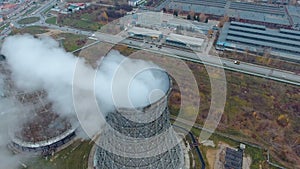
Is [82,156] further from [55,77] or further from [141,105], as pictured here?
[141,105]

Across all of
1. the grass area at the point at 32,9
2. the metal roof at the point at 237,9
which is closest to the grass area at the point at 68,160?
the metal roof at the point at 237,9

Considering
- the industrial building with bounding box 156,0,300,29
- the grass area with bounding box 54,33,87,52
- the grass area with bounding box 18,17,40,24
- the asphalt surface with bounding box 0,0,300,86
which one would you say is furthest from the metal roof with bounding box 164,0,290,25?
the grass area with bounding box 18,17,40,24

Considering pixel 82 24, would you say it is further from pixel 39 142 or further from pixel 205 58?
pixel 39 142

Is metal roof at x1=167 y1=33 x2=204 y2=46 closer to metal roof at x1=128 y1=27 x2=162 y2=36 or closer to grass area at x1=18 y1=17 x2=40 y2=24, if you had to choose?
metal roof at x1=128 y1=27 x2=162 y2=36

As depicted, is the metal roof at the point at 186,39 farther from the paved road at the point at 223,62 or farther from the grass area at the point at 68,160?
the grass area at the point at 68,160

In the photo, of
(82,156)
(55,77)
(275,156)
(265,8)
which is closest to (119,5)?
(265,8)
